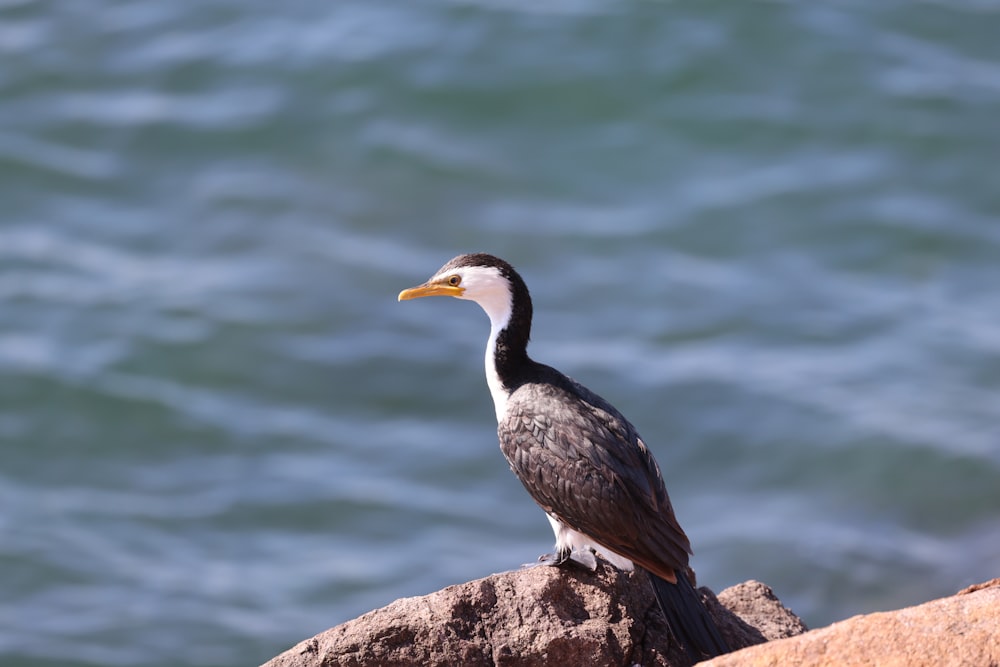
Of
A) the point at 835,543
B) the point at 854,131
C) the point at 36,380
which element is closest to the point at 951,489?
the point at 835,543

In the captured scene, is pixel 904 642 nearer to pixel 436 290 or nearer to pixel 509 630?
pixel 509 630

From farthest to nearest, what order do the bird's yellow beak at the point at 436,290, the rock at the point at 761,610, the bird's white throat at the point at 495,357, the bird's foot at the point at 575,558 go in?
the bird's yellow beak at the point at 436,290 → the bird's white throat at the point at 495,357 → the rock at the point at 761,610 → the bird's foot at the point at 575,558

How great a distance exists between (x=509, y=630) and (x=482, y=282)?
2013mm

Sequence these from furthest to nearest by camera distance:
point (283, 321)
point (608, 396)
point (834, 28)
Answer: point (834, 28), point (283, 321), point (608, 396)

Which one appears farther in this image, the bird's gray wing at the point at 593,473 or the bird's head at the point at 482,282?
the bird's head at the point at 482,282

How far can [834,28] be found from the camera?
18.3m

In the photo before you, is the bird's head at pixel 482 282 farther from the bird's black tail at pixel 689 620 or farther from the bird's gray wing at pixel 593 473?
the bird's black tail at pixel 689 620

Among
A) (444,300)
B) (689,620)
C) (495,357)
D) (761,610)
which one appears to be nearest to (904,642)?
(689,620)

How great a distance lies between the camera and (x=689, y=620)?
644 cm

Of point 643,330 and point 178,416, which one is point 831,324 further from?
point 178,416

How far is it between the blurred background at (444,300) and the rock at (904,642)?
729 centimetres

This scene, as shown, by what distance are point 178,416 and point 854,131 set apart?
8678 millimetres

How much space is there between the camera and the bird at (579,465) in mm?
6609

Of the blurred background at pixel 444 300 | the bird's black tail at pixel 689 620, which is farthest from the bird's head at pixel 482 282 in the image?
the blurred background at pixel 444 300
